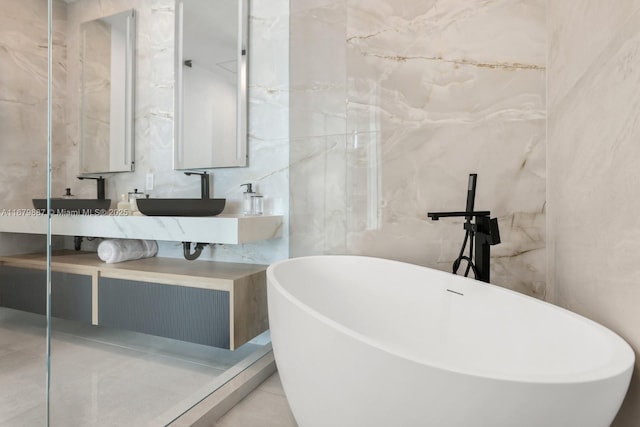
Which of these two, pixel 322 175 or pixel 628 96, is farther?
pixel 322 175

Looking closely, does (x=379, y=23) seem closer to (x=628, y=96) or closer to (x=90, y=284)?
(x=628, y=96)

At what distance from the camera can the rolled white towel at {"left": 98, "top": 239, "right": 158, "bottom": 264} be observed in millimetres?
1830

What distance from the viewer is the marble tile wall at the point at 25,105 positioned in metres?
1.04

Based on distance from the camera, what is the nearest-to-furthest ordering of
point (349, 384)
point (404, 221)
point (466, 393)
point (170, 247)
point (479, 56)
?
point (466, 393) < point (349, 384) < point (479, 56) < point (404, 221) < point (170, 247)

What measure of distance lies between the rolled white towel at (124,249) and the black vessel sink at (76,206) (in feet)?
0.78

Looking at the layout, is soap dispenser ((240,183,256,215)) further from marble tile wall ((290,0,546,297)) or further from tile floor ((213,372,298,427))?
tile floor ((213,372,298,427))

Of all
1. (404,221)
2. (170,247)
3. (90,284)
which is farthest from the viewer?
(170,247)

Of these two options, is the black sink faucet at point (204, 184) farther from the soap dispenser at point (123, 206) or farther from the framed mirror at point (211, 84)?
the soap dispenser at point (123, 206)

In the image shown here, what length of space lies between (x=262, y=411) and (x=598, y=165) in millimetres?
1673

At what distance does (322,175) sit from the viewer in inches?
87.6

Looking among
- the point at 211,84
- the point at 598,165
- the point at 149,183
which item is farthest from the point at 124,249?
the point at 598,165

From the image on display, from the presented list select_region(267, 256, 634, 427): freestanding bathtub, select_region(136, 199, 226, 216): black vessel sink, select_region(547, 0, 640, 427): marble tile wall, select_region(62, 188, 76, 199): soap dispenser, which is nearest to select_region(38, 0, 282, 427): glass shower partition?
select_region(62, 188, 76, 199): soap dispenser

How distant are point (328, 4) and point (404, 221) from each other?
4.73ft

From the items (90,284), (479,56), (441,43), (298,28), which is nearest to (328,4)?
(298,28)
